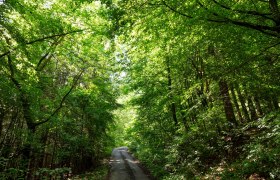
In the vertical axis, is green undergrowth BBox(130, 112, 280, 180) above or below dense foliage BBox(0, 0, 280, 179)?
below

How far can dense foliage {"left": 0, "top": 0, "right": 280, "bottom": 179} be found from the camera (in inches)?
217

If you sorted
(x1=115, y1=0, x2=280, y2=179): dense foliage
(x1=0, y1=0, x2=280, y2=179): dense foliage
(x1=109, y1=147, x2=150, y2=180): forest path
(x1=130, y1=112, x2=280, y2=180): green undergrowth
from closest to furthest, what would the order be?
(x1=115, y1=0, x2=280, y2=179): dense foliage < (x1=0, y1=0, x2=280, y2=179): dense foliage < (x1=130, y1=112, x2=280, y2=180): green undergrowth < (x1=109, y1=147, x2=150, y2=180): forest path

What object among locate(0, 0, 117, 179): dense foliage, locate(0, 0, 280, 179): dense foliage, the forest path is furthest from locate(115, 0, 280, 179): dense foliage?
the forest path

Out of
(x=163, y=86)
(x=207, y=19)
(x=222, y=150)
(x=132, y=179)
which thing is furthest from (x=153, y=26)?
(x=132, y=179)

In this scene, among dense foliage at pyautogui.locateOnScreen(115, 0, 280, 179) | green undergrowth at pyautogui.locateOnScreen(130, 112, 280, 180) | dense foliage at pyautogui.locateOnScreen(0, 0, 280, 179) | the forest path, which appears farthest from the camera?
the forest path

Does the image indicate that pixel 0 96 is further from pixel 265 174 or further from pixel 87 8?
pixel 265 174

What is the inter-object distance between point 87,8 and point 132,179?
1238cm

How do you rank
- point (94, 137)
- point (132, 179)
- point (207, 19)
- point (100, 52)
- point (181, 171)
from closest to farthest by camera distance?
point (207, 19) < point (181, 171) < point (100, 52) < point (132, 179) < point (94, 137)

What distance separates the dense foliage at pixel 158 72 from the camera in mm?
5508

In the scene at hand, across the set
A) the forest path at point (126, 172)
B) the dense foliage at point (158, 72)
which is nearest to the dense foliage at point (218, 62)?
the dense foliage at point (158, 72)

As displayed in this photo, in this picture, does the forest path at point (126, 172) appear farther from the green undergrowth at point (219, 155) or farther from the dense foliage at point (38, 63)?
the green undergrowth at point (219, 155)

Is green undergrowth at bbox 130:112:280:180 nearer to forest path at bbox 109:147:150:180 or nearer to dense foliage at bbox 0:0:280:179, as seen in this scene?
dense foliage at bbox 0:0:280:179

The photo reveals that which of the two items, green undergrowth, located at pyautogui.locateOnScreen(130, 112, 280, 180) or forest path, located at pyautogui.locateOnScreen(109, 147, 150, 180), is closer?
green undergrowth, located at pyautogui.locateOnScreen(130, 112, 280, 180)

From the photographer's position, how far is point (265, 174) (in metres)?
6.85
